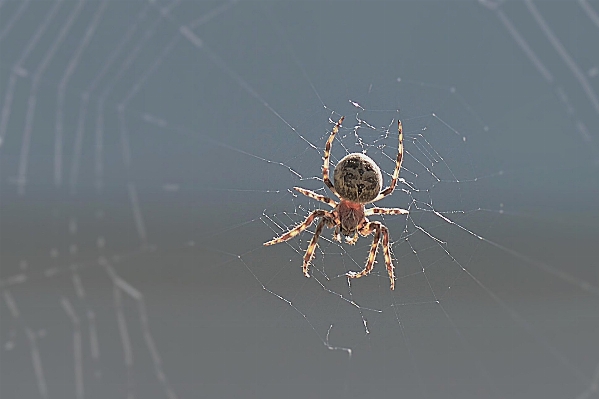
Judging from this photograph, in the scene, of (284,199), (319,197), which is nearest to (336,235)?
(319,197)

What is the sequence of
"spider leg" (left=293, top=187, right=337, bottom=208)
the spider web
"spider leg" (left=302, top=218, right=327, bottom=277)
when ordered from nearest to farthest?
"spider leg" (left=293, top=187, right=337, bottom=208), "spider leg" (left=302, top=218, right=327, bottom=277), the spider web

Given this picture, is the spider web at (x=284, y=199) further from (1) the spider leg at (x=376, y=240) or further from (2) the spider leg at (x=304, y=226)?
(1) the spider leg at (x=376, y=240)

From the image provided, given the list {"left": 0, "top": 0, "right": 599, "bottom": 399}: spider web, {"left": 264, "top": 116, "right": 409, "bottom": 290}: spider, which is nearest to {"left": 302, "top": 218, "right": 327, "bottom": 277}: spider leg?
{"left": 264, "top": 116, "right": 409, "bottom": 290}: spider

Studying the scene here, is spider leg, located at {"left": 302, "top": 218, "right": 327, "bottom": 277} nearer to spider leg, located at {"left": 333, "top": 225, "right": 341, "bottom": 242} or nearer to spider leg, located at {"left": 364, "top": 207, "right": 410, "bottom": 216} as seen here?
spider leg, located at {"left": 333, "top": 225, "right": 341, "bottom": 242}

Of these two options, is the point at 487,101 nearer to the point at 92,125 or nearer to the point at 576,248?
the point at 576,248

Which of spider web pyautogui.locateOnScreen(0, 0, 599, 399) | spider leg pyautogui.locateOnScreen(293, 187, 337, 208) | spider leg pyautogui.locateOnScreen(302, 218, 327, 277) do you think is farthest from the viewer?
spider web pyautogui.locateOnScreen(0, 0, 599, 399)

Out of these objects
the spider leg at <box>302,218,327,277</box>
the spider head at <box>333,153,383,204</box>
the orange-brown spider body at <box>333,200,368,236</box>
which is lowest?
the spider leg at <box>302,218,327,277</box>
